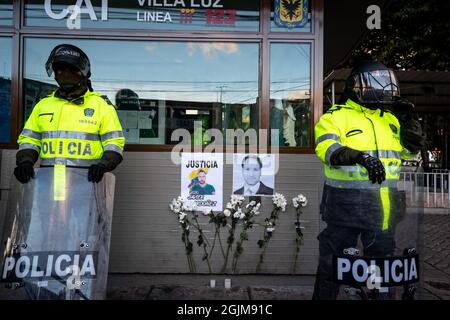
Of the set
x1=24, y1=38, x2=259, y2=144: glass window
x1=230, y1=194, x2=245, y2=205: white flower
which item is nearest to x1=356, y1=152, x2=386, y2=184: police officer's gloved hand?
x1=230, y1=194, x2=245, y2=205: white flower

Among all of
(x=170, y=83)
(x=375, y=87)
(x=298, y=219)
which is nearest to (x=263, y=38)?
(x=170, y=83)

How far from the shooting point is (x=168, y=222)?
505cm

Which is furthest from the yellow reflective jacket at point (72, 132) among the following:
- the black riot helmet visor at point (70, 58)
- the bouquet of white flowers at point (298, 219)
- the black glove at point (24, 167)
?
the bouquet of white flowers at point (298, 219)

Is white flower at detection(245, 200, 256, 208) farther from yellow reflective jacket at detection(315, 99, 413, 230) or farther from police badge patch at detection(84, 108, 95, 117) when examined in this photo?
police badge patch at detection(84, 108, 95, 117)

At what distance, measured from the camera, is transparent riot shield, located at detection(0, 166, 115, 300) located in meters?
3.04

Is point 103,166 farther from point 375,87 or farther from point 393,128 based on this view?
point 393,128

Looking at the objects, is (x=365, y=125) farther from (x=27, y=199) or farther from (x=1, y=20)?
(x=1, y=20)

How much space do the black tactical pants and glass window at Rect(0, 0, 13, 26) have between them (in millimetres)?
4223

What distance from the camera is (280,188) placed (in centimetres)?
506

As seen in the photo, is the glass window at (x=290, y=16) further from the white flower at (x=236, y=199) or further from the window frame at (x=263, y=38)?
the white flower at (x=236, y=199)

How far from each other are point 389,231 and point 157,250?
9.62 feet

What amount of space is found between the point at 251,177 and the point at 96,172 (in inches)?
89.1

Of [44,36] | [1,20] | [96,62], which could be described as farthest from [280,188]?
[1,20]
